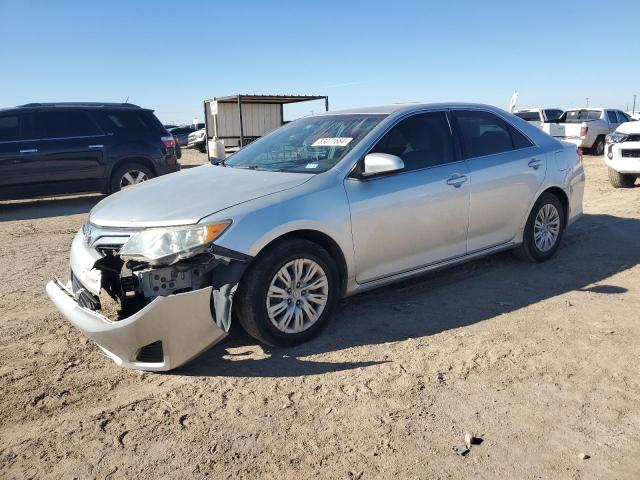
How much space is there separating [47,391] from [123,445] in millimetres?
828

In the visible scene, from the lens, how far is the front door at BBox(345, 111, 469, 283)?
3979 mm

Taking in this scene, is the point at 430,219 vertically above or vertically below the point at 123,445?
above

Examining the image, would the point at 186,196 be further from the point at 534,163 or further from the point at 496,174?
the point at 534,163

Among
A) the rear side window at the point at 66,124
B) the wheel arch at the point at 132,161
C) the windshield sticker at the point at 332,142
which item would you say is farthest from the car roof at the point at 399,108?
the rear side window at the point at 66,124

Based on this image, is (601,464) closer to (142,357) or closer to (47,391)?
(142,357)

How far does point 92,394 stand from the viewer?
10.4ft

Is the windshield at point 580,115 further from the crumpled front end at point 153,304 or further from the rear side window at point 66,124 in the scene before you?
the crumpled front end at point 153,304

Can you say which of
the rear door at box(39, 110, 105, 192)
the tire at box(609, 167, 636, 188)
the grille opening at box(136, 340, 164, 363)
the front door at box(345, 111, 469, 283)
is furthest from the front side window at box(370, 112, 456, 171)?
the tire at box(609, 167, 636, 188)

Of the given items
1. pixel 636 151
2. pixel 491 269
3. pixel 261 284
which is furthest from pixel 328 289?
pixel 636 151

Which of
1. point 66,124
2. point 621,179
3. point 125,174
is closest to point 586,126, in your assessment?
point 621,179

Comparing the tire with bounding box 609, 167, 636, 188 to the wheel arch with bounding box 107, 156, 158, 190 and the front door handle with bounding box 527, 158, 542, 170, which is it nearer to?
the front door handle with bounding box 527, 158, 542, 170

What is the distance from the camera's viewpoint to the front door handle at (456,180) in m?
4.50

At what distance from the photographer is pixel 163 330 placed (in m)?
3.09

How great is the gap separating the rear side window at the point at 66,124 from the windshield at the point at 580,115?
1641 centimetres
